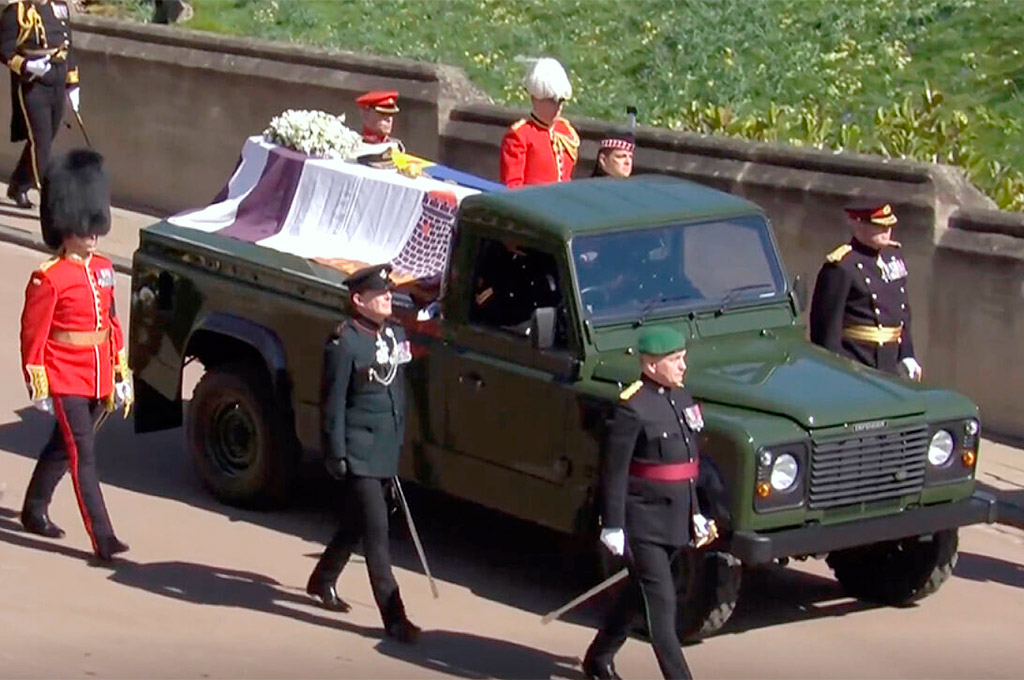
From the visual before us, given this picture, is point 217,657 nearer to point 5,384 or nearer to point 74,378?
point 74,378

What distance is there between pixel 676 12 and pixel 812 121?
348 cm

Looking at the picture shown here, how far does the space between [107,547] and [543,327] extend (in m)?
2.42

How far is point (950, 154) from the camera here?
50.2ft

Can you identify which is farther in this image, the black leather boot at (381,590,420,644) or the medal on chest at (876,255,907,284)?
the medal on chest at (876,255,907,284)

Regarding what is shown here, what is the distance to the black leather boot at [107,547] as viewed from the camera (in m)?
10.7

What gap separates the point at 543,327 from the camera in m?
10.1

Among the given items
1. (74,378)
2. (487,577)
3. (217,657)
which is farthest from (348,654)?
(74,378)

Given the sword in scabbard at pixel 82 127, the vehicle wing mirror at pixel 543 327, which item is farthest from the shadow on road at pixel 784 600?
the sword in scabbard at pixel 82 127

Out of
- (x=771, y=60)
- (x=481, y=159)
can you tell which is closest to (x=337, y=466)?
(x=481, y=159)

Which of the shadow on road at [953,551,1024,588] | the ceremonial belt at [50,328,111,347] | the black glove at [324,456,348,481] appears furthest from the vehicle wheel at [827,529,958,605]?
the ceremonial belt at [50,328,111,347]

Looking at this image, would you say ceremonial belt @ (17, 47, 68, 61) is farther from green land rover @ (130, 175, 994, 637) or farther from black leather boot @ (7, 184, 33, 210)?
green land rover @ (130, 175, 994, 637)

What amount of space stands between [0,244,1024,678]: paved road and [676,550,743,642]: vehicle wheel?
0.18 m

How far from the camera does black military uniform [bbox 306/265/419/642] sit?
9680 millimetres

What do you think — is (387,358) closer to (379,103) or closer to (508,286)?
(508,286)
